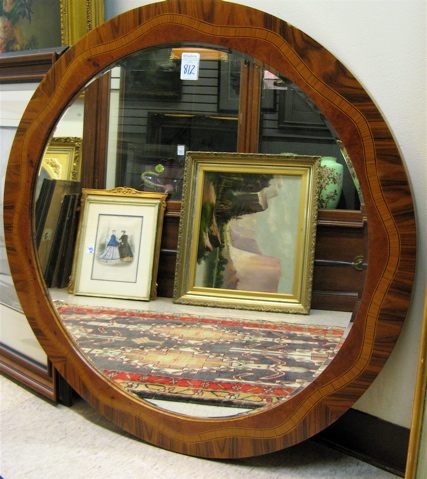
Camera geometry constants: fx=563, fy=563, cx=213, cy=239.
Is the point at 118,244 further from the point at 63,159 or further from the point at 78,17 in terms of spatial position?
the point at 78,17

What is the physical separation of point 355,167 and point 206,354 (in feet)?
1.56

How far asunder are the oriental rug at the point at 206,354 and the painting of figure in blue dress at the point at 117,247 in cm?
8

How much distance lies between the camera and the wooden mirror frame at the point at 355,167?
101 centimetres

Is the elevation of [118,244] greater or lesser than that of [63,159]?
lesser

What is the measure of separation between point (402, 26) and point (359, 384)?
677 millimetres

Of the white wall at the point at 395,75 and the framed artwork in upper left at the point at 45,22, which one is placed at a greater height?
the framed artwork in upper left at the point at 45,22

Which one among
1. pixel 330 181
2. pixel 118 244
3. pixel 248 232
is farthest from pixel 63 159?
pixel 330 181

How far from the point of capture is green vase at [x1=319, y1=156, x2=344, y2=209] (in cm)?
104

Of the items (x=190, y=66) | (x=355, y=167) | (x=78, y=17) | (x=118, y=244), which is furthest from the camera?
(x=78, y=17)

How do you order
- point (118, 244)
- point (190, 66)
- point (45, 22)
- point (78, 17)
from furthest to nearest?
point (45, 22), point (78, 17), point (118, 244), point (190, 66)

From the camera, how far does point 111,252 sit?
1256mm

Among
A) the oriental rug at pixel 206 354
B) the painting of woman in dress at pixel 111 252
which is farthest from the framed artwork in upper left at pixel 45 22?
the oriental rug at pixel 206 354

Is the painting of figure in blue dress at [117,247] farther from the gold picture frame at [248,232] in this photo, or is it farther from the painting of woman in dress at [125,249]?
the gold picture frame at [248,232]

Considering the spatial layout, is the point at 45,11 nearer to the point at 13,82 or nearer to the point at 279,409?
the point at 13,82
